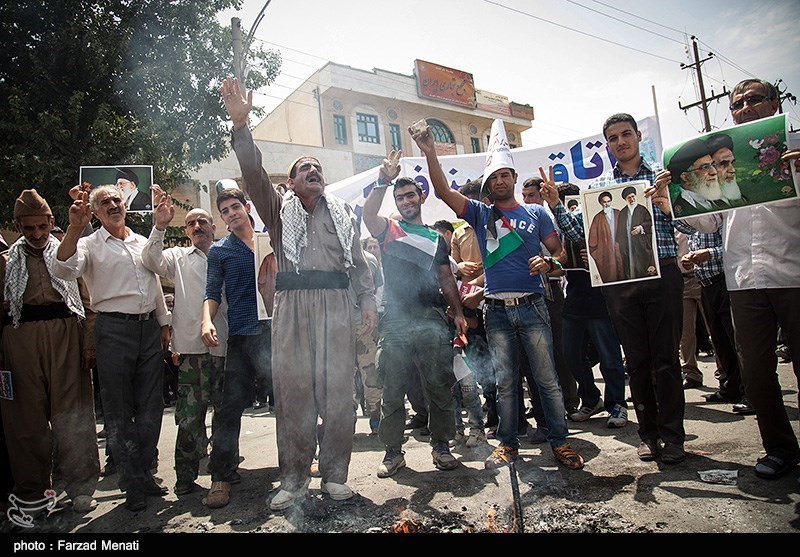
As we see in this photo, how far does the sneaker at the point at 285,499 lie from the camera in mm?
3086

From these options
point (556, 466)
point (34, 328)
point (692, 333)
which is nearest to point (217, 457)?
point (34, 328)

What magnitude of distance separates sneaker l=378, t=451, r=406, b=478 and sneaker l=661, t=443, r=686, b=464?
5.89ft

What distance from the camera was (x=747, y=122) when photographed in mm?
3062

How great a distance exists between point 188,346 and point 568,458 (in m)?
2.90

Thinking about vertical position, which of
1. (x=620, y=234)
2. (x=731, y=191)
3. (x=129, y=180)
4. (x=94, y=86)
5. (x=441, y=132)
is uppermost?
(x=441, y=132)

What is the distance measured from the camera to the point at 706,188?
312 centimetres

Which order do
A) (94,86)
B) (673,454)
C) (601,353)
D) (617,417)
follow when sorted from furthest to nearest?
(94,86) < (601,353) < (617,417) < (673,454)

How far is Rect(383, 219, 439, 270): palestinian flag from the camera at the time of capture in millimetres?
4000

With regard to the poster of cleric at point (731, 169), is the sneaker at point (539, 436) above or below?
below

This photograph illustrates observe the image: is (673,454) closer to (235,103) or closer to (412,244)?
(412,244)

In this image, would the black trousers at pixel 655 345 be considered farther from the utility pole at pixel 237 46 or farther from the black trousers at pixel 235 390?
the utility pole at pixel 237 46

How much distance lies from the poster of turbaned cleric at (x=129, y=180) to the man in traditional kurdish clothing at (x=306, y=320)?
2260 millimetres

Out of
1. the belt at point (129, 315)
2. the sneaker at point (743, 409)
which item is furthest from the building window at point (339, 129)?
the sneaker at point (743, 409)

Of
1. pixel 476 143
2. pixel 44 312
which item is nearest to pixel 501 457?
pixel 44 312
